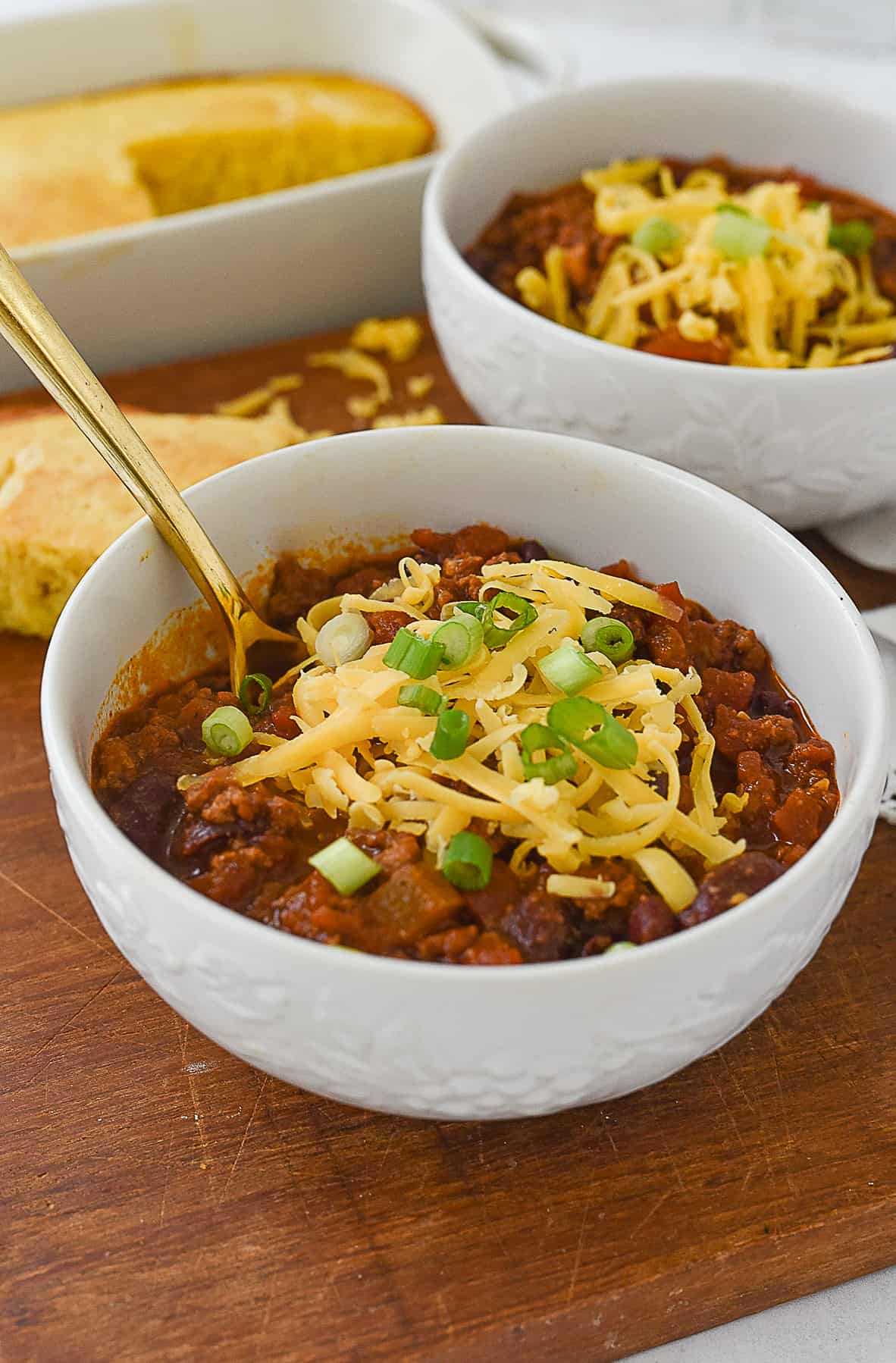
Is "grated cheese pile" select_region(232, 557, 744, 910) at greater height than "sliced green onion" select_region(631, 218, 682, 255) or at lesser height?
lesser

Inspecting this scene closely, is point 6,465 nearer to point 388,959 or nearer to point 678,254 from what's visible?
point 678,254

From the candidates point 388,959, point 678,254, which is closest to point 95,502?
point 678,254

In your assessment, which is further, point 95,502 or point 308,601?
point 95,502

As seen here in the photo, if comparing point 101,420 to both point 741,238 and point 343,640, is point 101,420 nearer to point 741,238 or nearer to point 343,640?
point 343,640


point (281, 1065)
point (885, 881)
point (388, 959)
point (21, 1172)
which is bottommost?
point (885, 881)

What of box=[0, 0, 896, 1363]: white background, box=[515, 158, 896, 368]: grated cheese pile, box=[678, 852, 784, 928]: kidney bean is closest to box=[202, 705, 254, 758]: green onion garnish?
box=[678, 852, 784, 928]: kidney bean

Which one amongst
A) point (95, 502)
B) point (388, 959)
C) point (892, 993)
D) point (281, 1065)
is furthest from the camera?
point (95, 502)

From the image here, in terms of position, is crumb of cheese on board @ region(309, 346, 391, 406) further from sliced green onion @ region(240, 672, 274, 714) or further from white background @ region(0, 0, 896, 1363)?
white background @ region(0, 0, 896, 1363)
